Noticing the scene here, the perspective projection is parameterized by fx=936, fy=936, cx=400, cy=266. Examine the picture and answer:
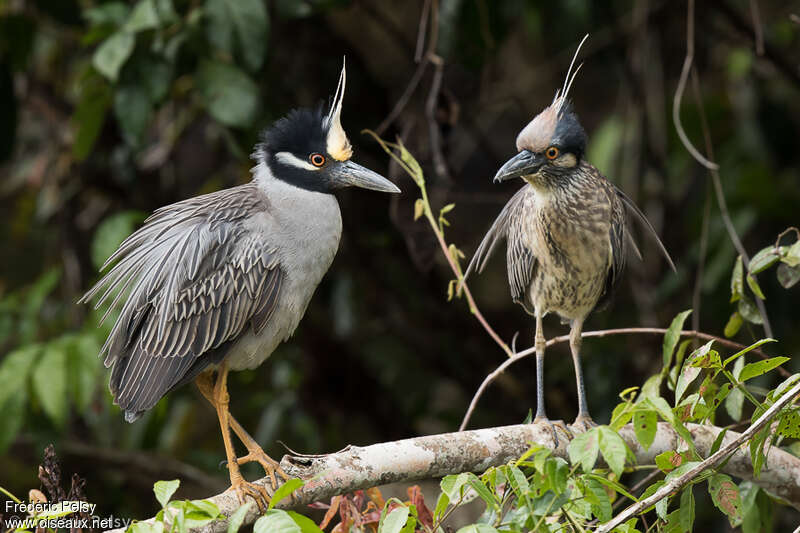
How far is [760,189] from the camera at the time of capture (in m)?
4.88

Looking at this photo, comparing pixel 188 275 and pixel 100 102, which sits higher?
pixel 100 102

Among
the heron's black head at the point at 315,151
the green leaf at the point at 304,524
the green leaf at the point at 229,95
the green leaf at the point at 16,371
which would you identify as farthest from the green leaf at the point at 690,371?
the green leaf at the point at 16,371

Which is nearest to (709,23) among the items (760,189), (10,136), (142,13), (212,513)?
(760,189)

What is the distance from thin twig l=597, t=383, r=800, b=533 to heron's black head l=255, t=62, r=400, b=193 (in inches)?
52.3

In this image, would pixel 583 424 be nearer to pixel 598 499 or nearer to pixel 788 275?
pixel 788 275

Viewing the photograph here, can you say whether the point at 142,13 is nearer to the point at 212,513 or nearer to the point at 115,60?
the point at 115,60

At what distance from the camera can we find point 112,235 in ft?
12.9

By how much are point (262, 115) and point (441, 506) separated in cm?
256

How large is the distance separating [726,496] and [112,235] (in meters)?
2.76

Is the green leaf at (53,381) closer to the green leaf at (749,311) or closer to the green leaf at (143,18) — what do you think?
the green leaf at (143,18)

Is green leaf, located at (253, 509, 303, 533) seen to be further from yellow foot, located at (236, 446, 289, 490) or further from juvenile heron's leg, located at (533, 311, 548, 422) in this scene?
juvenile heron's leg, located at (533, 311, 548, 422)

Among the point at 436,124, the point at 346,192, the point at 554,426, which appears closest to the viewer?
the point at 554,426

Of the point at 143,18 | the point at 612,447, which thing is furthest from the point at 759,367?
the point at 143,18

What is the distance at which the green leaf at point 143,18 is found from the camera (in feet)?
11.4
